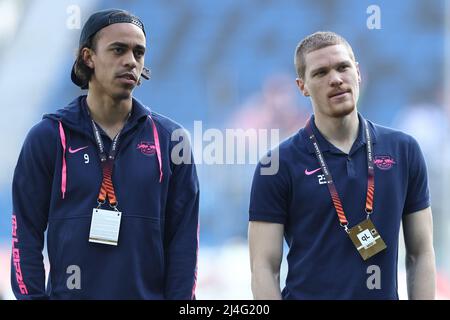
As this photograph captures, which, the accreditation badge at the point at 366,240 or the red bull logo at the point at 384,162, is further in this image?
the red bull logo at the point at 384,162

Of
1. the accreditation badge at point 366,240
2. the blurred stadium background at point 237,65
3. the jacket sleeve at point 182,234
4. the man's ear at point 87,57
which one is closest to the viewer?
the accreditation badge at point 366,240

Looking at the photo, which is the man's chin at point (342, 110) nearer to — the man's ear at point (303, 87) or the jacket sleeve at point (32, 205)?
the man's ear at point (303, 87)

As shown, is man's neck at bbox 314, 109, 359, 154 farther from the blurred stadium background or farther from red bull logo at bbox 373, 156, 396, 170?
the blurred stadium background

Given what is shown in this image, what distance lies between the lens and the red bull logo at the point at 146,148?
263 cm

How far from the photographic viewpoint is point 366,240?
8.09 ft

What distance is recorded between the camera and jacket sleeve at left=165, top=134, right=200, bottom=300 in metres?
2.58

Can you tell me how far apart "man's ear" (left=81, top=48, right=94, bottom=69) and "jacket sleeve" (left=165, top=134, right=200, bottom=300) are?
1.43 ft

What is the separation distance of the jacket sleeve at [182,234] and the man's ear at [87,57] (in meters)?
0.43

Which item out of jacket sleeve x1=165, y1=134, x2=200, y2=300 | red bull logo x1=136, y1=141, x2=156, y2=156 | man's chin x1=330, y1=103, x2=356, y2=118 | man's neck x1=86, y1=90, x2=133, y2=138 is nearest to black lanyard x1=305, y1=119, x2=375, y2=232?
man's chin x1=330, y1=103, x2=356, y2=118

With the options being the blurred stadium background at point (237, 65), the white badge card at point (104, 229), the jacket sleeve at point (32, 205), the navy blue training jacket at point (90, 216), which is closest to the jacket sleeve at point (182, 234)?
the navy blue training jacket at point (90, 216)

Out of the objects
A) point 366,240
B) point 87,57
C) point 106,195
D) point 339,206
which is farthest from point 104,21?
point 366,240

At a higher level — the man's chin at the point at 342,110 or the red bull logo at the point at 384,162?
the man's chin at the point at 342,110

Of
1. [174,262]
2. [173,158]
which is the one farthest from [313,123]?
[174,262]
